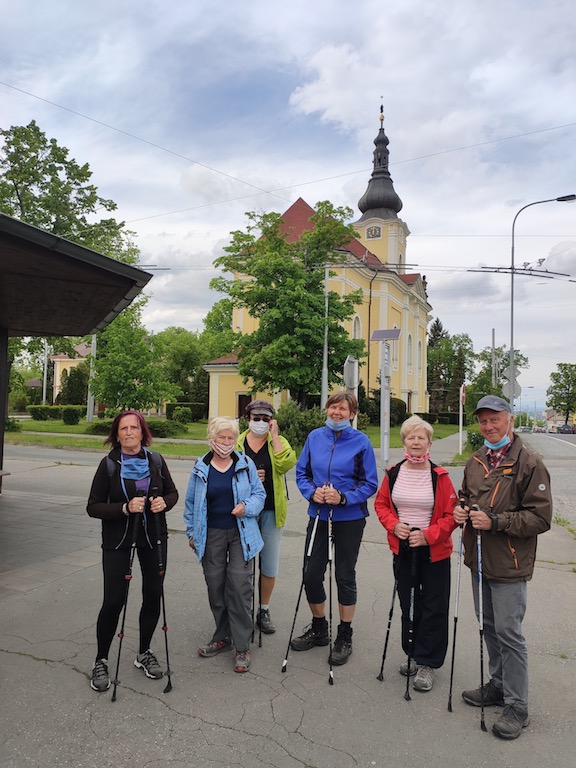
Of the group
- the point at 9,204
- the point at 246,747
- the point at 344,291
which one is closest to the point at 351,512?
the point at 246,747

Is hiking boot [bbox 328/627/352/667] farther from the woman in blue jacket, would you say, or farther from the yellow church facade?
the yellow church facade

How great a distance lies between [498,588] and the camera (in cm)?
338

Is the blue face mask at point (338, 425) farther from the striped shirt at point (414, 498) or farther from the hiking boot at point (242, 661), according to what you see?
the hiking boot at point (242, 661)

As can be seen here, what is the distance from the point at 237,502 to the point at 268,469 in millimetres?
588

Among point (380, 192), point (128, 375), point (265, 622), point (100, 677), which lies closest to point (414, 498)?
point (265, 622)

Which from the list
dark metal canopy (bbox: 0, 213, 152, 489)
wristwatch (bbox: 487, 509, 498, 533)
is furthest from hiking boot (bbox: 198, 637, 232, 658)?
dark metal canopy (bbox: 0, 213, 152, 489)

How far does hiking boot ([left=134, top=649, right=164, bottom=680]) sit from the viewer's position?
377cm

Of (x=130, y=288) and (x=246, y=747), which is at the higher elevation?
(x=130, y=288)

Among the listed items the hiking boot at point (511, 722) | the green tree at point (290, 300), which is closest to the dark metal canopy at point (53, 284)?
the hiking boot at point (511, 722)

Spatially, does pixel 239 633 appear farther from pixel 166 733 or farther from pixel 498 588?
pixel 498 588

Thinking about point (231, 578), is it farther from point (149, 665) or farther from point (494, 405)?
point (494, 405)

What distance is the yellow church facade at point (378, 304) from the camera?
143 feet

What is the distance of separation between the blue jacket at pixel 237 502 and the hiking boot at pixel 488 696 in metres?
1.63

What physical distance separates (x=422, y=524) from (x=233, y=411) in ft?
131
